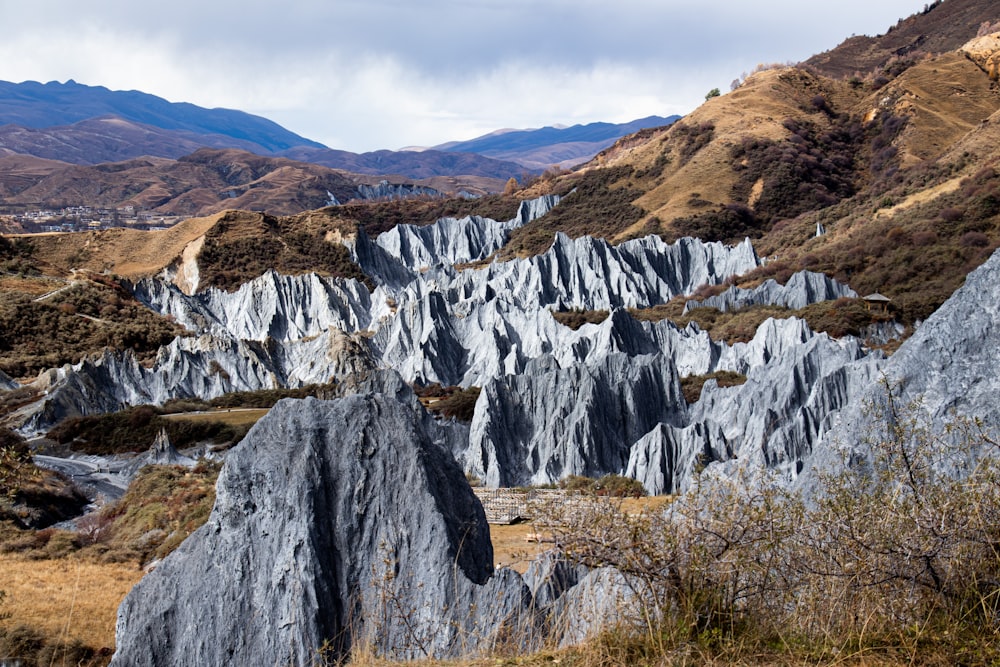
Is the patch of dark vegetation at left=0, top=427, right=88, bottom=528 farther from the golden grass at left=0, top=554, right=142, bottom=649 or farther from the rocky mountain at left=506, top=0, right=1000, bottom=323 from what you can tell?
the rocky mountain at left=506, top=0, right=1000, bottom=323

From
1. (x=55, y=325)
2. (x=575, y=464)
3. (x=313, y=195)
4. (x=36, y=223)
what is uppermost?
(x=313, y=195)

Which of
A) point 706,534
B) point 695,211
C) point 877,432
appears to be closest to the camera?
point 706,534

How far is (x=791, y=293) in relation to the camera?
5159 cm

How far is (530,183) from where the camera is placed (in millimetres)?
131500

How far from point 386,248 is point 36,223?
7620cm

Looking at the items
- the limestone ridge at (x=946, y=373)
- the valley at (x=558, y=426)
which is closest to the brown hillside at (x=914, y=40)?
the valley at (x=558, y=426)

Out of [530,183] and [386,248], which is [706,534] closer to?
[386,248]

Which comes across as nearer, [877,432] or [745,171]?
[877,432]

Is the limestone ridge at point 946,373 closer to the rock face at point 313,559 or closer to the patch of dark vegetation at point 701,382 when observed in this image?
the rock face at point 313,559

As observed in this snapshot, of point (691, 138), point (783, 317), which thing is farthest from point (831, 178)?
point (783, 317)

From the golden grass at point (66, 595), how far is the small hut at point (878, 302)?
41513 mm

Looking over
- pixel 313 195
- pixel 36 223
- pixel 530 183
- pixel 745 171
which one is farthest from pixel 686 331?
pixel 313 195

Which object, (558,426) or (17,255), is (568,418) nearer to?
(558,426)

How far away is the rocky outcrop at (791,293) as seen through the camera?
1984 inches
